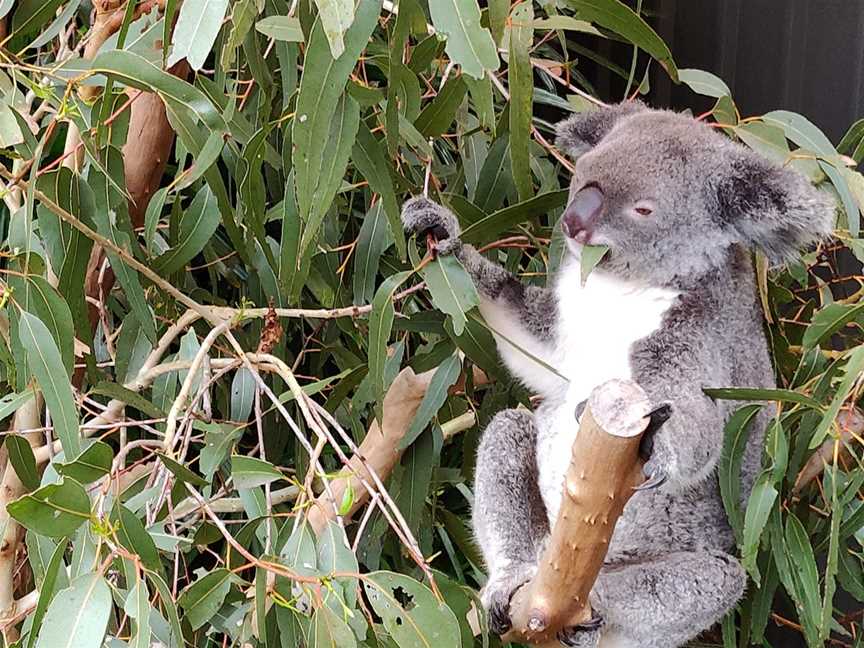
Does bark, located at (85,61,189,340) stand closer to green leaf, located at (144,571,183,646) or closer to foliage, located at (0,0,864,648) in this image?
foliage, located at (0,0,864,648)

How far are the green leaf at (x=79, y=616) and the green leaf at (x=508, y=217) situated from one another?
2.18 ft

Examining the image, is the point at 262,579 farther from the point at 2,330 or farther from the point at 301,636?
the point at 2,330

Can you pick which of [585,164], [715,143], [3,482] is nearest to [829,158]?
[715,143]

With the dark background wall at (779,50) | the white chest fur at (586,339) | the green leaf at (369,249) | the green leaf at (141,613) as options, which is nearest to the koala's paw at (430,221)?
the green leaf at (369,249)

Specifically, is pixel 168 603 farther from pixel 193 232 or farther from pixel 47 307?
pixel 193 232

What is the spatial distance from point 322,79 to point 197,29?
0.46 ft

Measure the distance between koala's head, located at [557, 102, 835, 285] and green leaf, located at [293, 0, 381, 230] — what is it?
47 centimetres

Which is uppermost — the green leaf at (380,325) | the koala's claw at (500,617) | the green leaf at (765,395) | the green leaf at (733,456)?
the green leaf at (380,325)

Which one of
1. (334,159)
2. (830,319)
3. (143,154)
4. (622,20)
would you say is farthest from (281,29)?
(830,319)

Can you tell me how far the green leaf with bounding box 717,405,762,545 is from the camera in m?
1.37

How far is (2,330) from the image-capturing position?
1.36m

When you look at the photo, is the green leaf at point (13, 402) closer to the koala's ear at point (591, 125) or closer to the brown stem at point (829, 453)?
the koala's ear at point (591, 125)

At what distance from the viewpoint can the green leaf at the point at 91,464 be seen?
0.98 meters

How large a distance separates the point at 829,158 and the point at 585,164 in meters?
0.31
